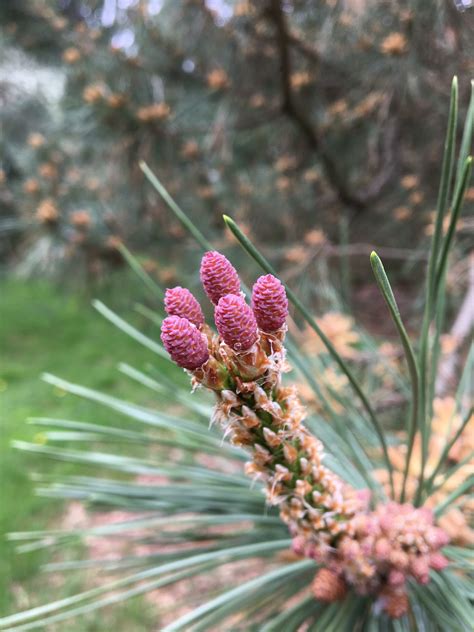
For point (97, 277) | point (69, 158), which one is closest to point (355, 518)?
point (97, 277)

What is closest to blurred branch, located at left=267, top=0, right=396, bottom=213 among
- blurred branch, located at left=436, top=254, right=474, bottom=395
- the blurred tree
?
the blurred tree

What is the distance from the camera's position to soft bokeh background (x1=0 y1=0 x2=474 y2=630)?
978 mm

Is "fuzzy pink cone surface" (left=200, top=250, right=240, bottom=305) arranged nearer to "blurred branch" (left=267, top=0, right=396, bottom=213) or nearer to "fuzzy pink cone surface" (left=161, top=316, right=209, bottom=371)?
"fuzzy pink cone surface" (left=161, top=316, right=209, bottom=371)

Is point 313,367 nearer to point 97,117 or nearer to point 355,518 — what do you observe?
point 355,518

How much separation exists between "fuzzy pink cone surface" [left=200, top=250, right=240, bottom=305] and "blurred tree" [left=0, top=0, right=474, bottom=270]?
84cm

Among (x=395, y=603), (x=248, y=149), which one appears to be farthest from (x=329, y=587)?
(x=248, y=149)

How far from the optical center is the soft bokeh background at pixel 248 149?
978 millimetres

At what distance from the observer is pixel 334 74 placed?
1.27 meters

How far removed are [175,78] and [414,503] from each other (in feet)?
4.40

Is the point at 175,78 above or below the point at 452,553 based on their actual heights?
above

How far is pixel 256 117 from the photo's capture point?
122 centimetres

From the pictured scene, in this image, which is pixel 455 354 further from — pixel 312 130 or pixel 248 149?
pixel 248 149

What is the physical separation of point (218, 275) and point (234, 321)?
2cm

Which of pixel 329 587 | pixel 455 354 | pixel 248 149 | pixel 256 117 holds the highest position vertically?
pixel 248 149
